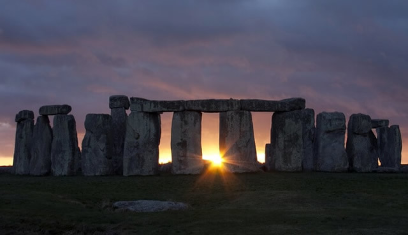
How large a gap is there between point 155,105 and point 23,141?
973cm

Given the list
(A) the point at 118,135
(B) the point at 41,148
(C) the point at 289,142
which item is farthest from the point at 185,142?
(B) the point at 41,148

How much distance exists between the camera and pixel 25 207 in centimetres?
1883

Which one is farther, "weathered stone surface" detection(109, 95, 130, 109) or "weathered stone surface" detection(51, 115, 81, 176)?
"weathered stone surface" detection(109, 95, 130, 109)

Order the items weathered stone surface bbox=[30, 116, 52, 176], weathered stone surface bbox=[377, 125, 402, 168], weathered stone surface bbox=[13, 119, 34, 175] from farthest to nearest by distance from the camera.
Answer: weathered stone surface bbox=[377, 125, 402, 168]
weathered stone surface bbox=[13, 119, 34, 175]
weathered stone surface bbox=[30, 116, 52, 176]

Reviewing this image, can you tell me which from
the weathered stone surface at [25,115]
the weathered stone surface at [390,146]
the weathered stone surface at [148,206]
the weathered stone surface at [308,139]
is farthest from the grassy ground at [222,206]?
the weathered stone surface at [390,146]

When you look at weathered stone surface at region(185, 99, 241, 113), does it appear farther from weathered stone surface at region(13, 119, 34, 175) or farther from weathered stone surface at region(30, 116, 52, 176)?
weathered stone surface at region(13, 119, 34, 175)

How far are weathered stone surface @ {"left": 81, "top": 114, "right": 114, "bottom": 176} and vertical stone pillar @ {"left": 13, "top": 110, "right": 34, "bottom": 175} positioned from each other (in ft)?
17.3

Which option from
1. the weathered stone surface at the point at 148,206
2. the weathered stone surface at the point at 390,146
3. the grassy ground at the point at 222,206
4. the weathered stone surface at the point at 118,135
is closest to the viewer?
the grassy ground at the point at 222,206

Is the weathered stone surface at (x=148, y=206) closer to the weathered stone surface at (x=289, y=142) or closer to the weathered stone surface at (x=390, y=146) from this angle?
the weathered stone surface at (x=289, y=142)

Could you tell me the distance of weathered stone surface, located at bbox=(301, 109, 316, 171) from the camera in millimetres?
32094

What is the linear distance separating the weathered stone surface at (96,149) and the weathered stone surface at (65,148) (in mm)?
1137

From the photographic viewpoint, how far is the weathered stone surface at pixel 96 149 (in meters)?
31.5

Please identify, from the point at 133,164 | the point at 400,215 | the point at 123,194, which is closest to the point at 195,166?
the point at 133,164

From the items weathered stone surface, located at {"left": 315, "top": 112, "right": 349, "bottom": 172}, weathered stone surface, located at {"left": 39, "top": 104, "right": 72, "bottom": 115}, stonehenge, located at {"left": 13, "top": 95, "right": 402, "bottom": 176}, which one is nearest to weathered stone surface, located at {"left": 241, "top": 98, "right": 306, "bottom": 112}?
stonehenge, located at {"left": 13, "top": 95, "right": 402, "bottom": 176}
